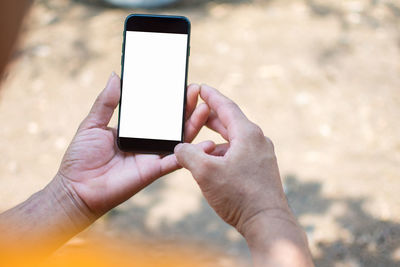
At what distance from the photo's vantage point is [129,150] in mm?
1934

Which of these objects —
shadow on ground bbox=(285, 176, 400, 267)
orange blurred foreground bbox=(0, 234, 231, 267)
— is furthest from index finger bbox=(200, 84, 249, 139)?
shadow on ground bbox=(285, 176, 400, 267)

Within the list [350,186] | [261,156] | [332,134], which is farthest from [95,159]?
[332,134]

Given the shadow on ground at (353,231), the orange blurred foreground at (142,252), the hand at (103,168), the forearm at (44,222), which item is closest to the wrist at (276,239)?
the hand at (103,168)

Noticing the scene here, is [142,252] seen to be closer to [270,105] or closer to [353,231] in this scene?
[353,231]

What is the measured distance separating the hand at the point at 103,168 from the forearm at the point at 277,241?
53cm

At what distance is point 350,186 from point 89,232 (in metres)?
1.79

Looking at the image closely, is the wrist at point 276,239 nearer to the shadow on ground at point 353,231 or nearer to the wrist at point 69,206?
the wrist at point 69,206

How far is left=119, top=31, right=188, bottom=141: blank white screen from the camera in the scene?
199 cm

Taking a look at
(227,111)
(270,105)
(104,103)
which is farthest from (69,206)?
(270,105)

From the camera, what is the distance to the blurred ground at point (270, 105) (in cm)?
283

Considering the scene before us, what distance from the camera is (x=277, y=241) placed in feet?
4.45

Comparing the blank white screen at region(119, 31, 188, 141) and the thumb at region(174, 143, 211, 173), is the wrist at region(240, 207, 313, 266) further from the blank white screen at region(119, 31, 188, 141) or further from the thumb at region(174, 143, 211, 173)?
the blank white screen at region(119, 31, 188, 141)

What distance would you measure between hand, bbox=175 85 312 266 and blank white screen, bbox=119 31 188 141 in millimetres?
420

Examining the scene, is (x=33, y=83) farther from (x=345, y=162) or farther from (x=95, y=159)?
(x=345, y=162)
